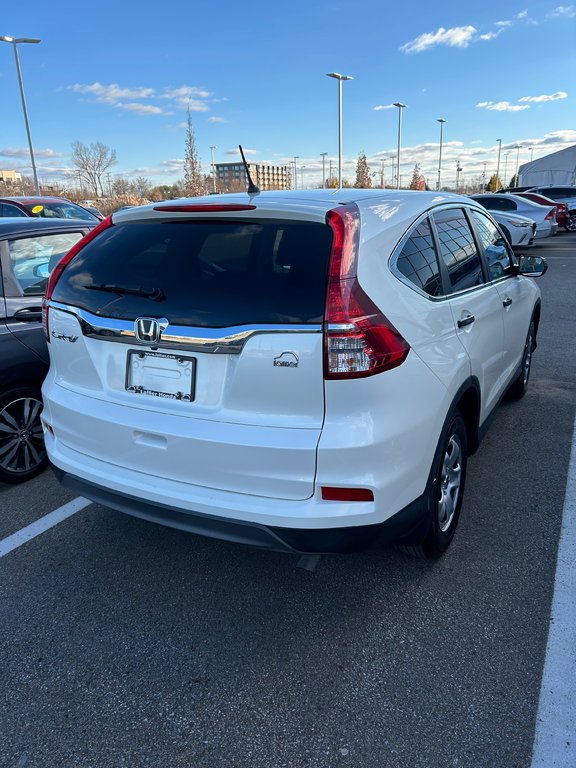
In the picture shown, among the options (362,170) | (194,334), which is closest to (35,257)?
(194,334)

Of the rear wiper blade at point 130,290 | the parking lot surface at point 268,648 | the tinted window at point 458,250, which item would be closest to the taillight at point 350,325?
the rear wiper blade at point 130,290

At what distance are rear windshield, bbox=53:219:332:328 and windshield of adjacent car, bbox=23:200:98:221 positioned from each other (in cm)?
798

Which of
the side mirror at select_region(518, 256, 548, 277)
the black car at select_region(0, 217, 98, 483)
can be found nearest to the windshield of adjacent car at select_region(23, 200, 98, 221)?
the black car at select_region(0, 217, 98, 483)

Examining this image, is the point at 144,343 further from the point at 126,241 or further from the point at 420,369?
the point at 420,369

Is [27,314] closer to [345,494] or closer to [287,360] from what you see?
[287,360]

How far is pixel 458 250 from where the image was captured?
322 centimetres

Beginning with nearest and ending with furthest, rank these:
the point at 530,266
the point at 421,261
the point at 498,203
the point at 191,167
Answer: the point at 421,261 → the point at 530,266 → the point at 498,203 → the point at 191,167

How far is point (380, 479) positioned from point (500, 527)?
4.69 feet

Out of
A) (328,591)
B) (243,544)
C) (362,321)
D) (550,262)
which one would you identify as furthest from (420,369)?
(550,262)

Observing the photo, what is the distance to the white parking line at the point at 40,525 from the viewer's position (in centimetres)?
321

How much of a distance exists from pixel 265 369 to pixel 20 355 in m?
2.34

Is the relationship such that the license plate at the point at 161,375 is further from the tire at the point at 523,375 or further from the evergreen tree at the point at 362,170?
the evergreen tree at the point at 362,170

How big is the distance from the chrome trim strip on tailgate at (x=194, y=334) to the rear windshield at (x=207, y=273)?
3 cm

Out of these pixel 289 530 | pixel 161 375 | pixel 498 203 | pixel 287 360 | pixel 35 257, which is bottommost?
pixel 289 530
